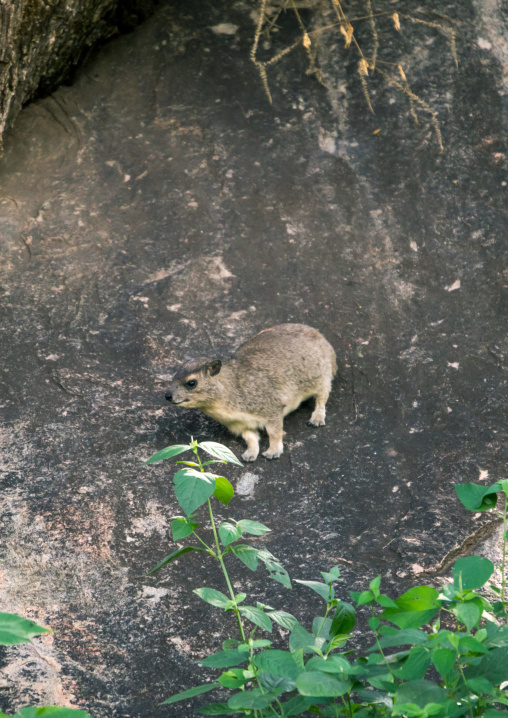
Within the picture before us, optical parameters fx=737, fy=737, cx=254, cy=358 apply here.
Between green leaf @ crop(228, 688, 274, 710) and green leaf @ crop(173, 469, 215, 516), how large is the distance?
553 millimetres

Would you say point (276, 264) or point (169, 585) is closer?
point (169, 585)

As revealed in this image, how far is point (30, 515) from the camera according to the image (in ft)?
14.8

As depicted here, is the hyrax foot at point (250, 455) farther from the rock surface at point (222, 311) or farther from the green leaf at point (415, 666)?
the green leaf at point (415, 666)

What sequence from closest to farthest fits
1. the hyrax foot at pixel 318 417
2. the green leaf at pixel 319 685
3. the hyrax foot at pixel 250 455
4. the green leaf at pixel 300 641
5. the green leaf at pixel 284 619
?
the green leaf at pixel 319 685 → the green leaf at pixel 300 641 → the green leaf at pixel 284 619 → the hyrax foot at pixel 250 455 → the hyrax foot at pixel 318 417

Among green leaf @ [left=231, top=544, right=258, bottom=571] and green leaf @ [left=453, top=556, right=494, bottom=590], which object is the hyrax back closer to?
green leaf @ [left=231, top=544, right=258, bottom=571]

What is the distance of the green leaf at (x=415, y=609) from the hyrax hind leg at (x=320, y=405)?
11.1 ft

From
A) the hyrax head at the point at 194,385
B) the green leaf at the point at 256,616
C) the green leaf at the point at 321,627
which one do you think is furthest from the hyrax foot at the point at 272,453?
the green leaf at the point at 256,616

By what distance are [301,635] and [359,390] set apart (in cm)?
360

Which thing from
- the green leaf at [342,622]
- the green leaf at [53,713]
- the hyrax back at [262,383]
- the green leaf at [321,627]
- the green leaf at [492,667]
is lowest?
the hyrax back at [262,383]

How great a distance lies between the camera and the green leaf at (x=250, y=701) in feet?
6.95

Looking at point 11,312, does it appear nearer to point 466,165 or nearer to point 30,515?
point 30,515

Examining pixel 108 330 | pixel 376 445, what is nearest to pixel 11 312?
pixel 108 330

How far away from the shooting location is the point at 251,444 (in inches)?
217

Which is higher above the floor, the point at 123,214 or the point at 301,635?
the point at 301,635
